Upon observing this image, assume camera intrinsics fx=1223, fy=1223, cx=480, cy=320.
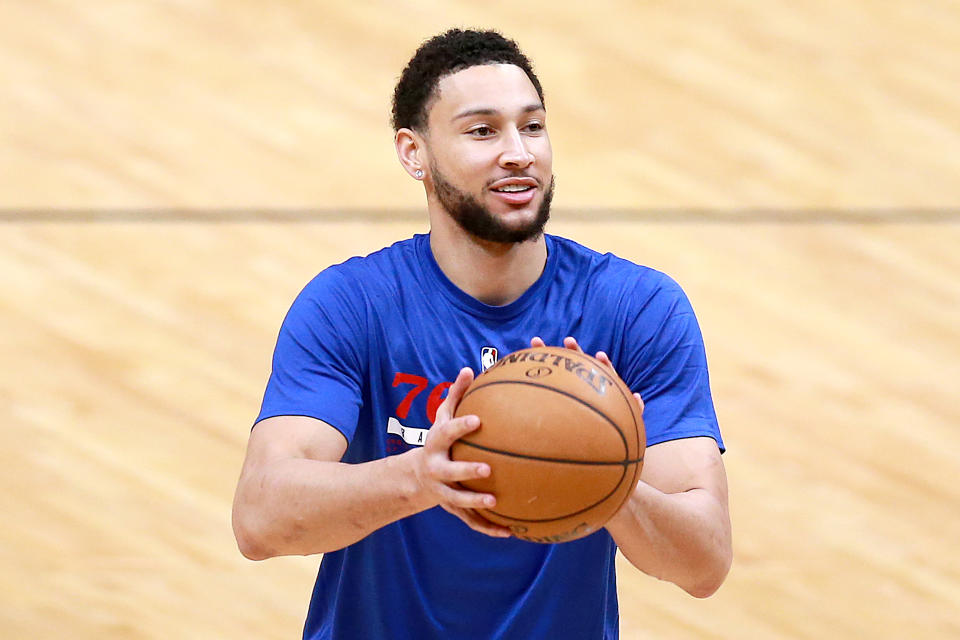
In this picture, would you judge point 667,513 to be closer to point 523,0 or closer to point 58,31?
point 523,0

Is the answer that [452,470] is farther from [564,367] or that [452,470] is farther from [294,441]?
[294,441]

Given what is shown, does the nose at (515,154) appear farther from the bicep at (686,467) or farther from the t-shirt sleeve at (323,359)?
the bicep at (686,467)

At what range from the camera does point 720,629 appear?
3662 millimetres

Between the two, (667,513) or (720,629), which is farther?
(720,629)

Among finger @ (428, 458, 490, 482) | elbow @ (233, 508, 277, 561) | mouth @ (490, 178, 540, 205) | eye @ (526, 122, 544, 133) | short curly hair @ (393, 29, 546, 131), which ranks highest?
short curly hair @ (393, 29, 546, 131)

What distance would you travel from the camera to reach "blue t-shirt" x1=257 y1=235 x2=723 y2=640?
7.09 feet

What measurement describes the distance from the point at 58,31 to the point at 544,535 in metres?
3.72

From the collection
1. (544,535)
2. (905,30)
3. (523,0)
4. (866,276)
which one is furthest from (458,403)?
(905,30)

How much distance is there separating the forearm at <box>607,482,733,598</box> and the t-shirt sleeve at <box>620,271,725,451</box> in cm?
15

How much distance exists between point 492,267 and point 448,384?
0.79ft

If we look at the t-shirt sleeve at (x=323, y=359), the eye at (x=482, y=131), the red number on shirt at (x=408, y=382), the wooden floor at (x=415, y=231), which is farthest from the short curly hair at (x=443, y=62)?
the wooden floor at (x=415, y=231)

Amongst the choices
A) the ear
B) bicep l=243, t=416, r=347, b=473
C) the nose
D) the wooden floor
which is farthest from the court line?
bicep l=243, t=416, r=347, b=473

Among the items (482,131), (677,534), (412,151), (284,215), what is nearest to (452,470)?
(677,534)

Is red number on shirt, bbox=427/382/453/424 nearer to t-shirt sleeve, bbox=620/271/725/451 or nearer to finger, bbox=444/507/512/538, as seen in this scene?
t-shirt sleeve, bbox=620/271/725/451
